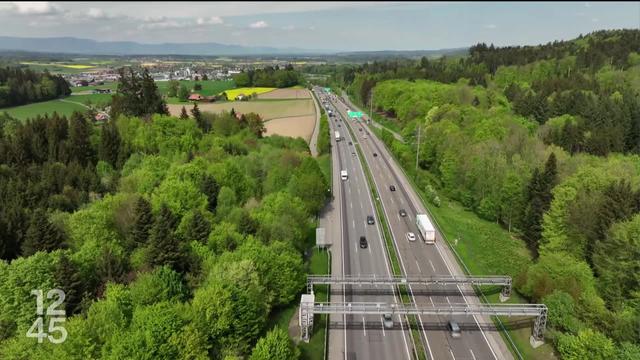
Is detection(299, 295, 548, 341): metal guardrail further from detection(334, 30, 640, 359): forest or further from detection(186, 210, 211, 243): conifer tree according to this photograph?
detection(186, 210, 211, 243): conifer tree

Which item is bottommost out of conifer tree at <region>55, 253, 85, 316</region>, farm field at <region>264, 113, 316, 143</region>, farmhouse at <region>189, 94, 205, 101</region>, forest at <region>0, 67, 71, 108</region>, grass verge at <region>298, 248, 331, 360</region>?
grass verge at <region>298, 248, 331, 360</region>

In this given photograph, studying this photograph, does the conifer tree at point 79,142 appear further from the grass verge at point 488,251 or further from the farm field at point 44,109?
the grass verge at point 488,251

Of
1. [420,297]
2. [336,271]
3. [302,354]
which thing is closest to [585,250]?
[420,297]

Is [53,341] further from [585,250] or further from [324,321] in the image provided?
[585,250]

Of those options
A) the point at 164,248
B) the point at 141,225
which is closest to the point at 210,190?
the point at 141,225

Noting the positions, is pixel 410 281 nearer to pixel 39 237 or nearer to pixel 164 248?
pixel 164 248

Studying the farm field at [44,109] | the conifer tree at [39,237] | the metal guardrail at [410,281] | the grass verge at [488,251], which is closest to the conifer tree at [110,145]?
the conifer tree at [39,237]

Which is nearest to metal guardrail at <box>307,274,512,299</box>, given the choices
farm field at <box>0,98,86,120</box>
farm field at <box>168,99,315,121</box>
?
farm field at <box>168,99,315,121</box>

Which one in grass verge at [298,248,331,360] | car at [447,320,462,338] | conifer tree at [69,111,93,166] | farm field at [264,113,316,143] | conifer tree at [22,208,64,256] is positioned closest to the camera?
grass verge at [298,248,331,360]
